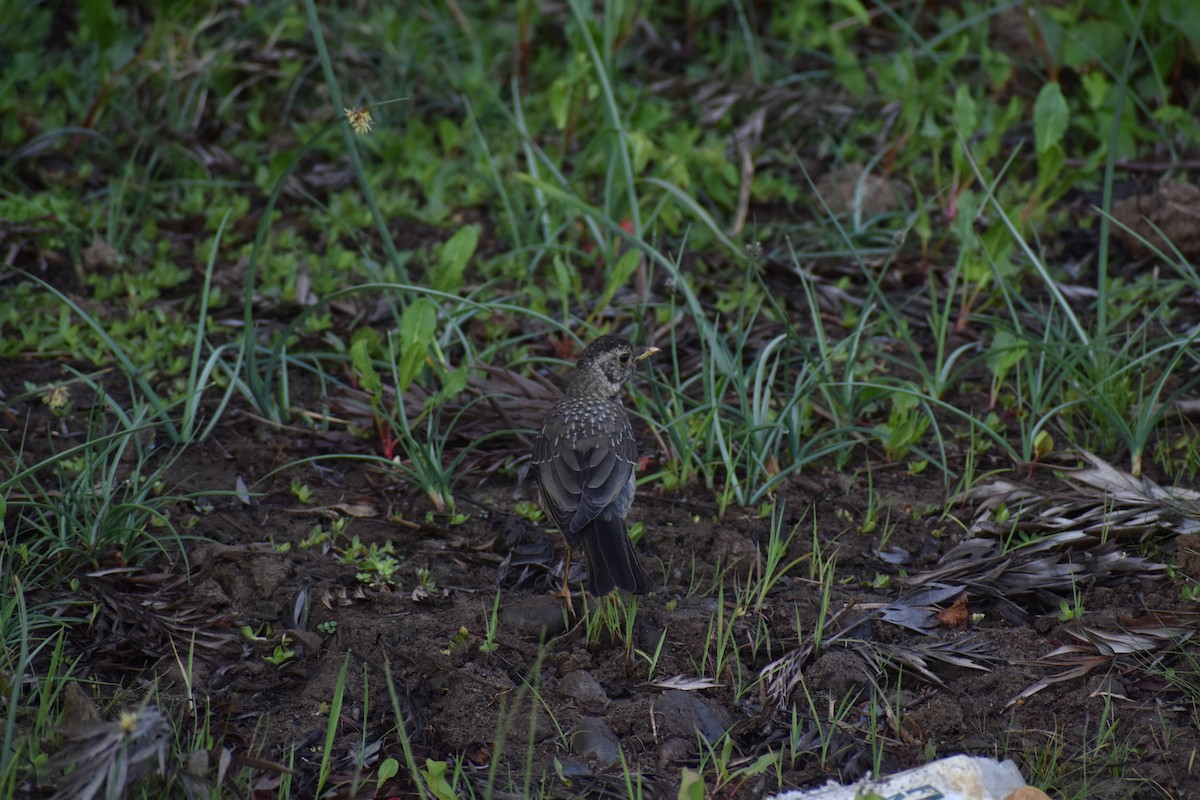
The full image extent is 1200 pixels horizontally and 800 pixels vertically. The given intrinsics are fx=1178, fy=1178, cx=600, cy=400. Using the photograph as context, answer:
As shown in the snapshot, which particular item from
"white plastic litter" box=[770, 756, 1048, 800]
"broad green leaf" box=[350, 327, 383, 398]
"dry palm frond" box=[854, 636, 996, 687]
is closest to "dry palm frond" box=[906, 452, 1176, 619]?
"dry palm frond" box=[854, 636, 996, 687]

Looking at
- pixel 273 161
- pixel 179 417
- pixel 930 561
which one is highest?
pixel 273 161

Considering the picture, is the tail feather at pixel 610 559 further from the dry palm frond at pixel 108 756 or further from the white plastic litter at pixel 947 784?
the dry palm frond at pixel 108 756

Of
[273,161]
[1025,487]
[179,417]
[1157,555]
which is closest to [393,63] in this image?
[273,161]

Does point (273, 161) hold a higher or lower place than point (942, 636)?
higher

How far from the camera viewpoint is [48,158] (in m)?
6.84

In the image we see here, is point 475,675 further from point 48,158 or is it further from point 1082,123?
point 1082,123

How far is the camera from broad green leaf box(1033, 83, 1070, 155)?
230 inches

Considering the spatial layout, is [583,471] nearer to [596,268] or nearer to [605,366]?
[605,366]

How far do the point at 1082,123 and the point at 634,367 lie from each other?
12.2 ft

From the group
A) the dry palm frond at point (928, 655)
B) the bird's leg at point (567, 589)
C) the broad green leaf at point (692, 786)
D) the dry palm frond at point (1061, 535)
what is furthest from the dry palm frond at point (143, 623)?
the dry palm frond at point (1061, 535)

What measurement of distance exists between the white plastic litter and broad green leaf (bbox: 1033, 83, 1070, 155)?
11.8ft

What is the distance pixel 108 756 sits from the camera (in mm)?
3020

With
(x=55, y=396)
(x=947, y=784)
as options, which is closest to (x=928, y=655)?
(x=947, y=784)

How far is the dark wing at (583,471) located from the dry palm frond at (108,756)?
62.6 inches
